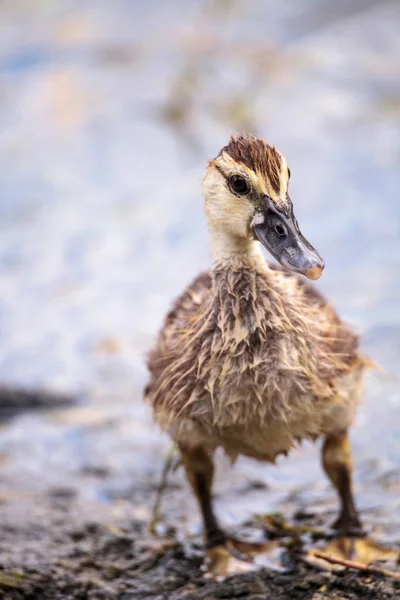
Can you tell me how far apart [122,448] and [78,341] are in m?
1.87

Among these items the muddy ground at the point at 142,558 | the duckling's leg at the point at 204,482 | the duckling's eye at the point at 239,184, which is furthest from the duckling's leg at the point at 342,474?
the duckling's eye at the point at 239,184

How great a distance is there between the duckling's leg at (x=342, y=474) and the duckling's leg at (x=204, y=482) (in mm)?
614

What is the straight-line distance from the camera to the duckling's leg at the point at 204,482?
4977 mm

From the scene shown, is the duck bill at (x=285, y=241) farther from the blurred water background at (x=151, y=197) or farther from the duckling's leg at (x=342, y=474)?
the blurred water background at (x=151, y=197)

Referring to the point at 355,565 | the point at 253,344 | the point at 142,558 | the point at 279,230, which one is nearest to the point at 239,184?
the point at 279,230

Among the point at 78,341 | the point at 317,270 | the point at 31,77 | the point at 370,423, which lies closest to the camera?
the point at 317,270

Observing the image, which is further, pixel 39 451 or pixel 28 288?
pixel 28 288

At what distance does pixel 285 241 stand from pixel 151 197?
6.49m

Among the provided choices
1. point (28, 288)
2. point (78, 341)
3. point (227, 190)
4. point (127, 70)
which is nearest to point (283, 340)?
point (227, 190)

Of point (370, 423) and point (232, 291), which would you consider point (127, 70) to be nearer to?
point (370, 423)

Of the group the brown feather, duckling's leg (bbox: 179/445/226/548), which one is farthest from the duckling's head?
duckling's leg (bbox: 179/445/226/548)

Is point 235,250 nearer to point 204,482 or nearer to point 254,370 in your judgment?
point 254,370

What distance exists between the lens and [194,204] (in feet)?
33.3

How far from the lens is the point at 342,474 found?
16.8 ft
